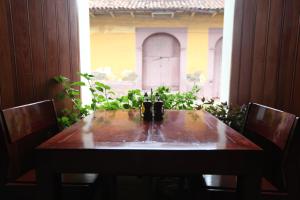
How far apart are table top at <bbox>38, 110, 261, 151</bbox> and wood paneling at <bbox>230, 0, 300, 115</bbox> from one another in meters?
0.88

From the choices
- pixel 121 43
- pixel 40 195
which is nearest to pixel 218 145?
pixel 40 195

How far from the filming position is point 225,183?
123 cm

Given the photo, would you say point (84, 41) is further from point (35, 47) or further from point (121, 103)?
point (121, 103)

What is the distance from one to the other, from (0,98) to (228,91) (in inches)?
81.3

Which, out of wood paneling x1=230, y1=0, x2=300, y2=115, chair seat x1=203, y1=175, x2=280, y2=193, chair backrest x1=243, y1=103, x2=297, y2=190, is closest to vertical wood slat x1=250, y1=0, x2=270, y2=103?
wood paneling x1=230, y1=0, x2=300, y2=115

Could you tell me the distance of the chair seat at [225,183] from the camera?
1134 millimetres

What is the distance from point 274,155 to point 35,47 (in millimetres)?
1938


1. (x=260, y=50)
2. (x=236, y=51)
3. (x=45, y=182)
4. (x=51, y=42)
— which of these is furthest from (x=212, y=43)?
(x=45, y=182)

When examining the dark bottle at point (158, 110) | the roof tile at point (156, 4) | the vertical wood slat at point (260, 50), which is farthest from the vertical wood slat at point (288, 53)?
the roof tile at point (156, 4)

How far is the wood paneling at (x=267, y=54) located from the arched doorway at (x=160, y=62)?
94.7 inches

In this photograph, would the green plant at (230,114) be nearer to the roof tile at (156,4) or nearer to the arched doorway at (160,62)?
the arched doorway at (160,62)

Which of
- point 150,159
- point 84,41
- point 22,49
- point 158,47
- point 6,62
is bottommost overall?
point 150,159

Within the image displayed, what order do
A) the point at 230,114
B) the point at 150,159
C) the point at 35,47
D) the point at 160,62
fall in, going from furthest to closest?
the point at 160,62 → the point at 230,114 → the point at 35,47 → the point at 150,159

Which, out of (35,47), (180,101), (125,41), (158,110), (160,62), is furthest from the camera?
(125,41)
